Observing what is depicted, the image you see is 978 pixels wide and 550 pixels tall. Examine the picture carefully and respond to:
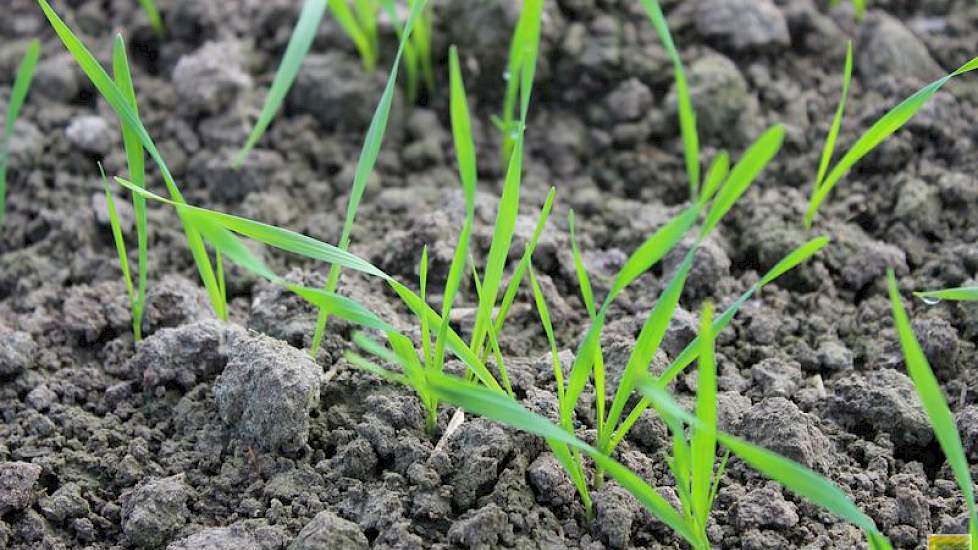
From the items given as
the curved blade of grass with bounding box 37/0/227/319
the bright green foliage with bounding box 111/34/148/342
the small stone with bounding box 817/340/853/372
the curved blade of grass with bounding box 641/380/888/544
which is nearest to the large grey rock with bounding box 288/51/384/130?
the bright green foliage with bounding box 111/34/148/342

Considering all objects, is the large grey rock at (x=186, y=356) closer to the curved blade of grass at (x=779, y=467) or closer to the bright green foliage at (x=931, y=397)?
the curved blade of grass at (x=779, y=467)

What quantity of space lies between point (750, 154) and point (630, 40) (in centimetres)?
112

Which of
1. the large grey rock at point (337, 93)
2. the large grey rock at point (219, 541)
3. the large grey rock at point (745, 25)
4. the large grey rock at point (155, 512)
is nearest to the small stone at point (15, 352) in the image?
the large grey rock at point (155, 512)

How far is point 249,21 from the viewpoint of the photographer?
7.28 ft

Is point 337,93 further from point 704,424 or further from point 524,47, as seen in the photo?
point 704,424

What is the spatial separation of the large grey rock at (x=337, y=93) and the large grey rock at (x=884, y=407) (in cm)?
108

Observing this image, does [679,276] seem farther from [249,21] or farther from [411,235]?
[249,21]

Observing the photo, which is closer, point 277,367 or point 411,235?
point 277,367

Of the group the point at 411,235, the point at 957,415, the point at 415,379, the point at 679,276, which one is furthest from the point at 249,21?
the point at 957,415

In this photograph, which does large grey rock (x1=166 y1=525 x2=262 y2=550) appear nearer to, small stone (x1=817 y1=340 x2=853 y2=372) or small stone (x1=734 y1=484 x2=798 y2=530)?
small stone (x1=734 y1=484 x2=798 y2=530)

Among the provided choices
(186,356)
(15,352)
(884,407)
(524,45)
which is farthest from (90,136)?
(884,407)

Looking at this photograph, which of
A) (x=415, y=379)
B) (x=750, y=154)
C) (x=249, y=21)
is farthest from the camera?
(x=249, y=21)

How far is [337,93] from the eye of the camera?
2.03 meters

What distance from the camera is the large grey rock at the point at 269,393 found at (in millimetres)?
1304
